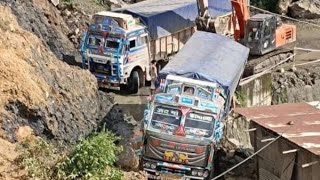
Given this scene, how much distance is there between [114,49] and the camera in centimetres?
2748

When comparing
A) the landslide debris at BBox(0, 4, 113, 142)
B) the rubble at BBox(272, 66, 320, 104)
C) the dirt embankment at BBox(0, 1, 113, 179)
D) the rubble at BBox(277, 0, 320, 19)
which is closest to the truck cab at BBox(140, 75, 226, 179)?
the landslide debris at BBox(0, 4, 113, 142)

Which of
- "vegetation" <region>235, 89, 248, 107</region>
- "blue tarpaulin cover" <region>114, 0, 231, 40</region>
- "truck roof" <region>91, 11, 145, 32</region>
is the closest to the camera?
"vegetation" <region>235, 89, 248, 107</region>

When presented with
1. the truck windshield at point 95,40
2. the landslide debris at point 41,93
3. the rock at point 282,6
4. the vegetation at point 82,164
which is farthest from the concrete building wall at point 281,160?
the rock at point 282,6

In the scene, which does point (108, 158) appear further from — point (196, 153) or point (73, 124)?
point (73, 124)

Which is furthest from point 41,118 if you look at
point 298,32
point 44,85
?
point 298,32

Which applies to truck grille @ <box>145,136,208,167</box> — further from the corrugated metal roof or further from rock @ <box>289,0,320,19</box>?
rock @ <box>289,0,320,19</box>

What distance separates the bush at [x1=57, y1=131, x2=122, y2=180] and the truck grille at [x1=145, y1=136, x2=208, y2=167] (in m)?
2.82

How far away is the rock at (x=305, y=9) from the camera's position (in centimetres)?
4025

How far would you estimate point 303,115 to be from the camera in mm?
20734

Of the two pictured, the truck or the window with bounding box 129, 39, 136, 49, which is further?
the window with bounding box 129, 39, 136, 49

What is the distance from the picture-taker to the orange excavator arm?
98.9 ft

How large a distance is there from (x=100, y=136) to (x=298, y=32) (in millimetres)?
23095

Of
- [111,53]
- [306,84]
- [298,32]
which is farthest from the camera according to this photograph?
[298,32]

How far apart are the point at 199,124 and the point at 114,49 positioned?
335 inches
